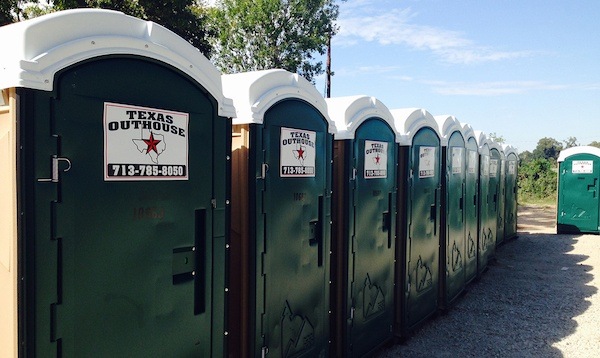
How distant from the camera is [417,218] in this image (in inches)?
217

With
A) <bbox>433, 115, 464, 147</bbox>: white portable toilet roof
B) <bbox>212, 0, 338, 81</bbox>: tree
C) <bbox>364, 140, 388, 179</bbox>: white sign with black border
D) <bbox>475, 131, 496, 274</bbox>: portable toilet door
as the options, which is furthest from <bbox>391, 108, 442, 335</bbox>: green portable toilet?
<bbox>212, 0, 338, 81</bbox>: tree

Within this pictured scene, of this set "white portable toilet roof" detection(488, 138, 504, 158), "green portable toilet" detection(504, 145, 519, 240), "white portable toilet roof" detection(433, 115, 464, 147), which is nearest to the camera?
"white portable toilet roof" detection(433, 115, 464, 147)

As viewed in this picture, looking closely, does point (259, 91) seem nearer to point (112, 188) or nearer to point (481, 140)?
point (112, 188)

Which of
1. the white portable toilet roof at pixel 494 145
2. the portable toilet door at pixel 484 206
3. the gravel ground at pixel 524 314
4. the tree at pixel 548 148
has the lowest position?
the gravel ground at pixel 524 314

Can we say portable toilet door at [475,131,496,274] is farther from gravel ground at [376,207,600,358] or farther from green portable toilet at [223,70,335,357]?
green portable toilet at [223,70,335,357]

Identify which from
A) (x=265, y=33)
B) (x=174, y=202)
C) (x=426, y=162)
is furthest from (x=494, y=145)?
(x=265, y=33)

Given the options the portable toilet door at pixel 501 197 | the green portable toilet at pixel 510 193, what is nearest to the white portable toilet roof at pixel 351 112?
the portable toilet door at pixel 501 197

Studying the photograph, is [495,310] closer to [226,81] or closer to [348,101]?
[348,101]

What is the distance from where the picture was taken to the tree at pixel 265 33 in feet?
68.3

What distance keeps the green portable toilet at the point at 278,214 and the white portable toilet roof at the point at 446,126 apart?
2699 millimetres

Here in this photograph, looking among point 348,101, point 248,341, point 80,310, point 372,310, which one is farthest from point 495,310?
point 80,310

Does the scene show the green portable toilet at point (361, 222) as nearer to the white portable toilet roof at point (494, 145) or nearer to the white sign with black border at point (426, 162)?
the white sign with black border at point (426, 162)

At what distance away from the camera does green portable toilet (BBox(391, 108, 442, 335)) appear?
206 inches

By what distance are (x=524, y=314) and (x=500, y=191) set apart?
13.9 feet
